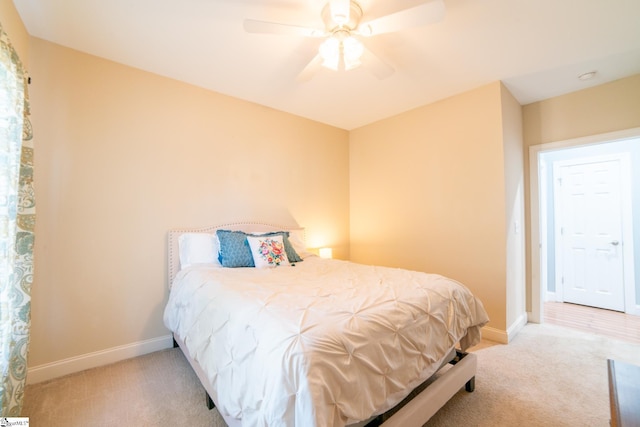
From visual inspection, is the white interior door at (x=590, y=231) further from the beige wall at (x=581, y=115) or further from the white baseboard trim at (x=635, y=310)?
the beige wall at (x=581, y=115)

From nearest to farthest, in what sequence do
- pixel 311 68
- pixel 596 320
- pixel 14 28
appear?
pixel 14 28
pixel 311 68
pixel 596 320

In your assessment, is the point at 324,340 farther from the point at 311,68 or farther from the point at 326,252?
the point at 326,252

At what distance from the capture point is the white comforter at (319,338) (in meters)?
0.96

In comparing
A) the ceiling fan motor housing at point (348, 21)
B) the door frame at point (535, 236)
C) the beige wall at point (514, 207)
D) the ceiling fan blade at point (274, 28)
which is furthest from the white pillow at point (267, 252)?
the door frame at point (535, 236)

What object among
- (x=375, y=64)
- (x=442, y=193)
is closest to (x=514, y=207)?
(x=442, y=193)

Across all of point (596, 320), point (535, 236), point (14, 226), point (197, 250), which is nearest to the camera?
point (14, 226)

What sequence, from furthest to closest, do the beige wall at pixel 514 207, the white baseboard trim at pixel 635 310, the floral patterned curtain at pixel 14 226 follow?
→ the white baseboard trim at pixel 635 310
the beige wall at pixel 514 207
the floral patterned curtain at pixel 14 226

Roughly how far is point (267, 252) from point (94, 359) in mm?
1621

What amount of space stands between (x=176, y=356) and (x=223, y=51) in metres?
2.65

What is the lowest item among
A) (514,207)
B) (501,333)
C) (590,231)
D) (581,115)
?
(501,333)

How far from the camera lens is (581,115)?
9.31 ft

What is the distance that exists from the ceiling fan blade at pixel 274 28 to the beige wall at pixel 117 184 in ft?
4.73

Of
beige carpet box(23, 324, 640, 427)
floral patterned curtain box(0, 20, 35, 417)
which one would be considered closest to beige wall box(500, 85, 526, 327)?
beige carpet box(23, 324, 640, 427)

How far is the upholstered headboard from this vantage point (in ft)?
8.32
